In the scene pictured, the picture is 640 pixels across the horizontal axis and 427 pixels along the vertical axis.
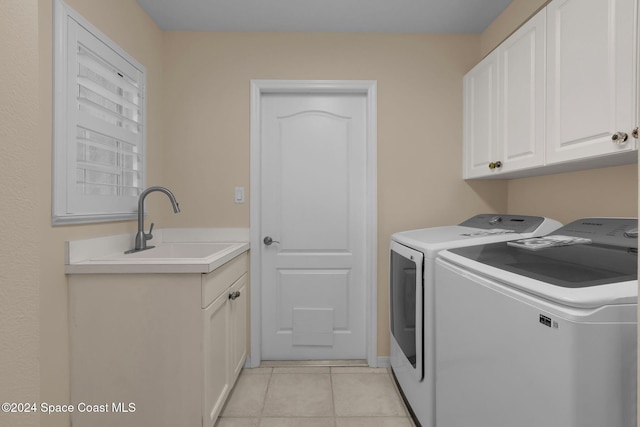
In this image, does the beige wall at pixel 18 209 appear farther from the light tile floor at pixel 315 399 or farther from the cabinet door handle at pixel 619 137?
the cabinet door handle at pixel 619 137

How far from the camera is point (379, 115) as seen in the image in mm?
2285

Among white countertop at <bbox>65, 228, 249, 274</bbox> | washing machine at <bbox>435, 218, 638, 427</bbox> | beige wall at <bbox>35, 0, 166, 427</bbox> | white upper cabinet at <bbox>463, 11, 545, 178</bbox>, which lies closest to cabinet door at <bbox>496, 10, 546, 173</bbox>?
white upper cabinet at <bbox>463, 11, 545, 178</bbox>

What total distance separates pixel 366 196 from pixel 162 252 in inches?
56.1

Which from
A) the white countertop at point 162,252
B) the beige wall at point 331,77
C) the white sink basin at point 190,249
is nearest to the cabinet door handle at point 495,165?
the beige wall at point 331,77

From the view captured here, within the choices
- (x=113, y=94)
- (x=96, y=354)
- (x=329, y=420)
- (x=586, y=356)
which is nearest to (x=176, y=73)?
(x=113, y=94)

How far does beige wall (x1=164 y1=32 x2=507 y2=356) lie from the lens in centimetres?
226

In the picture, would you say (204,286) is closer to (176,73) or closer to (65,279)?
(65,279)

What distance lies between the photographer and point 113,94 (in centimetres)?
169

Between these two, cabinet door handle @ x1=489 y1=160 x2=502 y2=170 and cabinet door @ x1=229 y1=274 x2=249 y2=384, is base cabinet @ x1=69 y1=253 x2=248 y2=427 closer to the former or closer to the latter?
cabinet door @ x1=229 y1=274 x2=249 y2=384

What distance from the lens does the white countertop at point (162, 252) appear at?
139cm

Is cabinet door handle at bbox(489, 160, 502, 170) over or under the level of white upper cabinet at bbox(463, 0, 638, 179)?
under

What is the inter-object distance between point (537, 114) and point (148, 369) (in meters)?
2.13

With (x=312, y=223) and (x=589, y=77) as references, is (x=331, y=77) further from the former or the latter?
(x=589, y=77)

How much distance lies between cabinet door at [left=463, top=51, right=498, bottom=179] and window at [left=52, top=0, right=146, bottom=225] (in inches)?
83.7
